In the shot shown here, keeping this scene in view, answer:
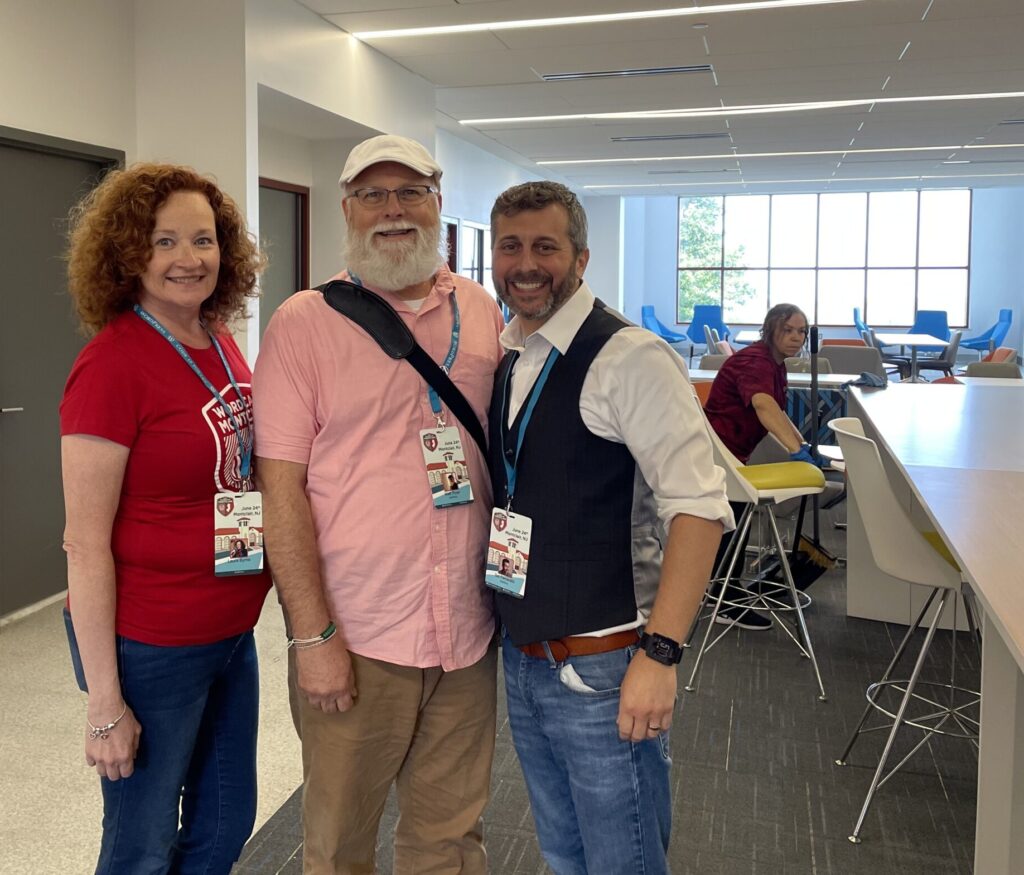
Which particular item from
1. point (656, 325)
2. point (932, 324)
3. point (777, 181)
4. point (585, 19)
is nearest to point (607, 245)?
point (656, 325)

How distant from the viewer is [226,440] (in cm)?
161

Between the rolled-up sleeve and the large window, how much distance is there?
58.5 feet

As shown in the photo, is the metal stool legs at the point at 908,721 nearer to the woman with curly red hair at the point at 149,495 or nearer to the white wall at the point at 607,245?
the woman with curly red hair at the point at 149,495

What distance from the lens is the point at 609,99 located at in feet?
26.5

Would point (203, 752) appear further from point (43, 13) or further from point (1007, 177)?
point (1007, 177)

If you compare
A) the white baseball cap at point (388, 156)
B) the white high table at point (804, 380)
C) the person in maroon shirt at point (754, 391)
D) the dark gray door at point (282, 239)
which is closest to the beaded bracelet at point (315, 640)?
the white baseball cap at point (388, 156)

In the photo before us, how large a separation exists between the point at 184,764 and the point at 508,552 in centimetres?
68

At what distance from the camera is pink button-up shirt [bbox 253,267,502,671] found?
161 cm

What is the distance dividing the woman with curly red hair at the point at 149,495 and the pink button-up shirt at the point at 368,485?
0.37ft

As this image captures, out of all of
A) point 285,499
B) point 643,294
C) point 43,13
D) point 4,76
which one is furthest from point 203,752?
point 643,294

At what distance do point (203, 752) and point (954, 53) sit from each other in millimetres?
6578

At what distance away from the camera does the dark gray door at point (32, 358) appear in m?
4.23

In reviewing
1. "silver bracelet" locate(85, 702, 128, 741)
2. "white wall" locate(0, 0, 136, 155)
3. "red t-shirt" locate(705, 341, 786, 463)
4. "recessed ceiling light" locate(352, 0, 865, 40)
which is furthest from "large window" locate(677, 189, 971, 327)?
"silver bracelet" locate(85, 702, 128, 741)

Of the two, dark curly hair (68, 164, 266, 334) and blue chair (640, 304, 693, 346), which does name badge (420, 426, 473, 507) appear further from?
blue chair (640, 304, 693, 346)
